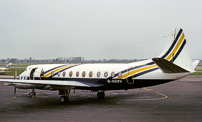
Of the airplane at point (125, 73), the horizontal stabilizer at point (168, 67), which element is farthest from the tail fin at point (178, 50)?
the horizontal stabilizer at point (168, 67)

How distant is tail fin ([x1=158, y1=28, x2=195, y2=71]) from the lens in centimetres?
1731

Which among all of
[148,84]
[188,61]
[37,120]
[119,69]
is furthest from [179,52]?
[37,120]

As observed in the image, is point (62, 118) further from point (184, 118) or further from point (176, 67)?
point (176, 67)

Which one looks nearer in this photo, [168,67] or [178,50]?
[168,67]

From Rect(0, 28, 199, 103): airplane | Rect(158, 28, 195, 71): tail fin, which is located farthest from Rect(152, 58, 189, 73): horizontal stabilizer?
Rect(158, 28, 195, 71): tail fin

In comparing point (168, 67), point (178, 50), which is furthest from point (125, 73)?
point (178, 50)

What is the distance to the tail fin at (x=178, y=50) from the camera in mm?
17312

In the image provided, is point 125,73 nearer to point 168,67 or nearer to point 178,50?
point 168,67

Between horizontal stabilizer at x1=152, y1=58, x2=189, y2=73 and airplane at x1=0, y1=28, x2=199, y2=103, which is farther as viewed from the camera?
airplane at x1=0, y1=28, x2=199, y2=103

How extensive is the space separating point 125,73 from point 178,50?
4828mm

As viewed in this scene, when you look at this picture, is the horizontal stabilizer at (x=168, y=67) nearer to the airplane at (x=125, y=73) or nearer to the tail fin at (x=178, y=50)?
the airplane at (x=125, y=73)

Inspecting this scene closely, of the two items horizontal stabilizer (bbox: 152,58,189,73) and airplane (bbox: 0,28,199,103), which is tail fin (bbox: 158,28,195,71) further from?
horizontal stabilizer (bbox: 152,58,189,73)

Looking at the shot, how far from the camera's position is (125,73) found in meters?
19.1

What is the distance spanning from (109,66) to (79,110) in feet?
18.6
